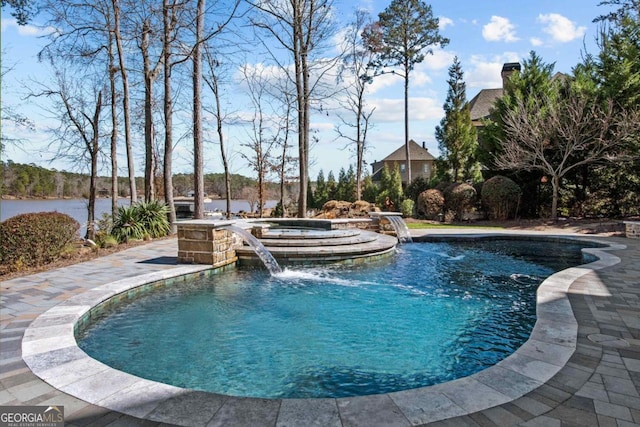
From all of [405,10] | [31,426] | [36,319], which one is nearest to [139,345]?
[36,319]

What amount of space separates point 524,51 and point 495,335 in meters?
18.7

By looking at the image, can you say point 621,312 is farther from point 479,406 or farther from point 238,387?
point 238,387

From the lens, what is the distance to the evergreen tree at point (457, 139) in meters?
21.6

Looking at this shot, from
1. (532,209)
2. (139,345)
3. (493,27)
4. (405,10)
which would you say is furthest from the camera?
(405,10)

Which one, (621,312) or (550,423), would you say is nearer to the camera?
(550,423)

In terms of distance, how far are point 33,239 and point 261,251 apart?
425 centimetres

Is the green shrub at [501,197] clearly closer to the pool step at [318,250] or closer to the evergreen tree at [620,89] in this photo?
the evergreen tree at [620,89]

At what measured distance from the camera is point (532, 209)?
17.8 metres

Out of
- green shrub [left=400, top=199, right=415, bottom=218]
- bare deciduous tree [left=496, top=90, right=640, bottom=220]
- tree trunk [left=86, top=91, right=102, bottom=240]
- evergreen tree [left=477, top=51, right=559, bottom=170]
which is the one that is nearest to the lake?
tree trunk [left=86, top=91, right=102, bottom=240]

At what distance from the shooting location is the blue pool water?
309 cm

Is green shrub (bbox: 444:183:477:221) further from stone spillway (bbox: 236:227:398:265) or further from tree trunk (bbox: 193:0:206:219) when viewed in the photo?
tree trunk (bbox: 193:0:206:219)

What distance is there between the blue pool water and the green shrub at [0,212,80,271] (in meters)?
3.17

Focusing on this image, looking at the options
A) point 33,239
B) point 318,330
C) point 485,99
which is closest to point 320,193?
point 485,99

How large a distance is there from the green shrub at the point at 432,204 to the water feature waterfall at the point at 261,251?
492 inches
